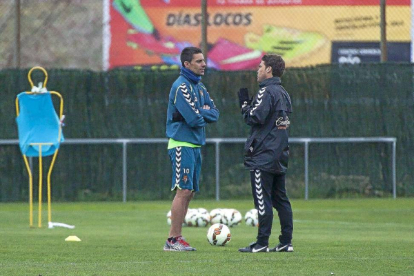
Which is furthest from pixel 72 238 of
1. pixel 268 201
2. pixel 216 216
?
pixel 216 216

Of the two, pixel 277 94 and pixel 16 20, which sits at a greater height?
pixel 16 20

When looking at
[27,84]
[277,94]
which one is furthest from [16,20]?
[277,94]

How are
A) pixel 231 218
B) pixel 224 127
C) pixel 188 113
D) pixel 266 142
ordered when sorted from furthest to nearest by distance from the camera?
pixel 224 127
pixel 231 218
pixel 188 113
pixel 266 142

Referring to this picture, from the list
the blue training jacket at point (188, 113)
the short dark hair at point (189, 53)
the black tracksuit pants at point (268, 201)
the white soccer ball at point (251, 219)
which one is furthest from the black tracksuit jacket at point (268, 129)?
the white soccer ball at point (251, 219)

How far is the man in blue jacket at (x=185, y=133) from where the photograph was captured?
11.7 meters

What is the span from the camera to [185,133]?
1178cm

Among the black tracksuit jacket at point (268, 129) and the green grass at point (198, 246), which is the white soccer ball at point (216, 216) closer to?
the green grass at point (198, 246)

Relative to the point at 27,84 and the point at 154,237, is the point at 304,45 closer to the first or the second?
the point at 27,84

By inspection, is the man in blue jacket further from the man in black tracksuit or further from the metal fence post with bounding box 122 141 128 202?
the metal fence post with bounding box 122 141 128 202

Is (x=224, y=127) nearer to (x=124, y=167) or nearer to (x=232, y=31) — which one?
(x=124, y=167)

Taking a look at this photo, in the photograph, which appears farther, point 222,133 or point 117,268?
point 222,133

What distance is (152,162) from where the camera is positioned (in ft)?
72.0

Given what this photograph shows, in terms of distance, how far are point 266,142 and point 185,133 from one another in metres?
0.93

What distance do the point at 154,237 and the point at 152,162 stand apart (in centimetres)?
804
